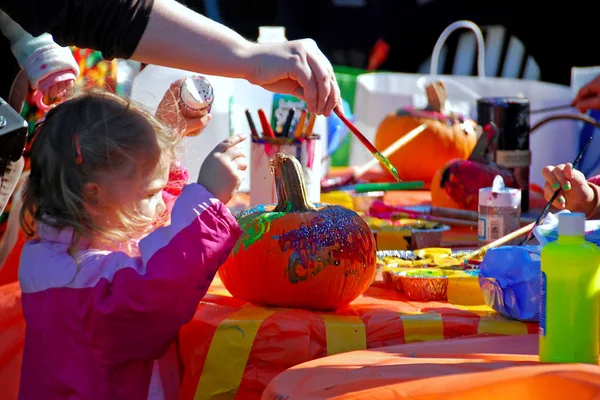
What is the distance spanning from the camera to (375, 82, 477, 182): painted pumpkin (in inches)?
120

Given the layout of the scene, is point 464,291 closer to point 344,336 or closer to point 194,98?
point 344,336

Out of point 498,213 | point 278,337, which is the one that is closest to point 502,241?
point 498,213

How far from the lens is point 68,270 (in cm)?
145

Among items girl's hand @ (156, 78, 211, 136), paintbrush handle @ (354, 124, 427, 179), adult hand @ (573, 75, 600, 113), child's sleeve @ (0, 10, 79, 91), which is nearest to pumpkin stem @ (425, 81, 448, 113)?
paintbrush handle @ (354, 124, 427, 179)

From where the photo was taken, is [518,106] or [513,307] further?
[518,106]

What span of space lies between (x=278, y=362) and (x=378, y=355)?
0.93 ft

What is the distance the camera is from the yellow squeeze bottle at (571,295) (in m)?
1.22

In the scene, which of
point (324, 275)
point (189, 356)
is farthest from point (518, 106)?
point (189, 356)

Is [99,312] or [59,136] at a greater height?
[59,136]

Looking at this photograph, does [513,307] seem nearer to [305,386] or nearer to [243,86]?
[305,386]

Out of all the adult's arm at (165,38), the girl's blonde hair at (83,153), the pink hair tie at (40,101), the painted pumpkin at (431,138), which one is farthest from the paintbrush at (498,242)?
the painted pumpkin at (431,138)

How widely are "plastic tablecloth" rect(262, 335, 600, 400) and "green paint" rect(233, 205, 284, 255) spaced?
1.41ft

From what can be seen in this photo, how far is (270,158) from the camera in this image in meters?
2.34

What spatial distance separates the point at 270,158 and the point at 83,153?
91cm
